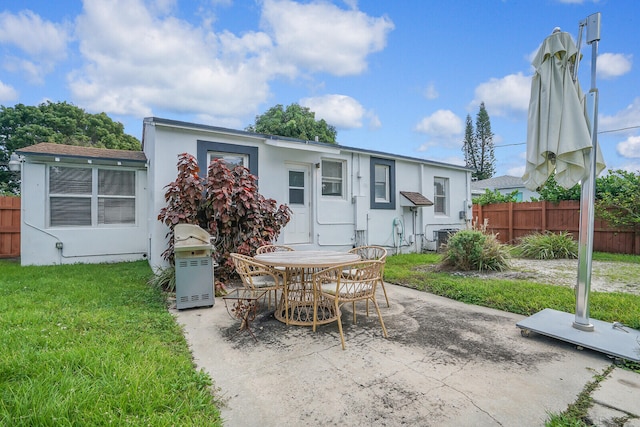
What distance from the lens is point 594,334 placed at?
276cm

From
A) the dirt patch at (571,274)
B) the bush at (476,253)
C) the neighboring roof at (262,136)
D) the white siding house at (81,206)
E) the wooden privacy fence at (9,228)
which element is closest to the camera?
the dirt patch at (571,274)

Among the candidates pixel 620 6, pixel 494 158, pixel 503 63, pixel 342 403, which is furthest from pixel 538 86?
pixel 494 158

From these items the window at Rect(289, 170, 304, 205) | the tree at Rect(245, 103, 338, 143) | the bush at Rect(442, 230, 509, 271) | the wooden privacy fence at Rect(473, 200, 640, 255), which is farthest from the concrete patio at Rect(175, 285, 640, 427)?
the tree at Rect(245, 103, 338, 143)

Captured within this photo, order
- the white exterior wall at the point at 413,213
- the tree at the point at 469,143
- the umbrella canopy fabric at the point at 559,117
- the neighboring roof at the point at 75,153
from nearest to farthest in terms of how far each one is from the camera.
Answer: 1. the umbrella canopy fabric at the point at 559,117
2. the neighboring roof at the point at 75,153
3. the white exterior wall at the point at 413,213
4. the tree at the point at 469,143

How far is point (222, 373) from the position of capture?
2.29 meters

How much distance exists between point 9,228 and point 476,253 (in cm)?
1200

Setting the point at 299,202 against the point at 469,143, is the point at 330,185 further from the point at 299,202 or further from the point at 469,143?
the point at 469,143

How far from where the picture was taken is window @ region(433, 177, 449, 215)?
34.4 feet

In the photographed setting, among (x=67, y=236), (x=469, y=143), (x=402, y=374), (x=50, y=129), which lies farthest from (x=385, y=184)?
(x=469, y=143)

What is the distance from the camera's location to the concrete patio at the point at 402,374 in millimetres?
1792

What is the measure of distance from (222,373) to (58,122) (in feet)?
73.5

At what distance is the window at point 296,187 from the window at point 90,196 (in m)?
3.87

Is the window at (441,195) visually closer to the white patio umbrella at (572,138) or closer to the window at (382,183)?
the window at (382,183)

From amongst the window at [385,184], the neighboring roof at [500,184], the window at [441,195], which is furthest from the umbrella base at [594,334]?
the neighboring roof at [500,184]
